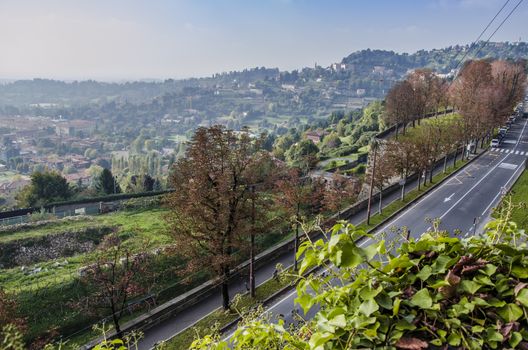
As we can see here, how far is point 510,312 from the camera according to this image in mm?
1968

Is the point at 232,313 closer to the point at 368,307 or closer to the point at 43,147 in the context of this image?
the point at 368,307

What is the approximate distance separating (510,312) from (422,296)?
450mm

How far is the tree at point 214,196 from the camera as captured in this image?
653 inches

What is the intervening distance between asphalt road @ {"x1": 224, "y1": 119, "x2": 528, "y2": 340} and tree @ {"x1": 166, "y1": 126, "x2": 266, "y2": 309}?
405 cm

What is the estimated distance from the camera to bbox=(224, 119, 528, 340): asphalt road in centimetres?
2356

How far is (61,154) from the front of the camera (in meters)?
147

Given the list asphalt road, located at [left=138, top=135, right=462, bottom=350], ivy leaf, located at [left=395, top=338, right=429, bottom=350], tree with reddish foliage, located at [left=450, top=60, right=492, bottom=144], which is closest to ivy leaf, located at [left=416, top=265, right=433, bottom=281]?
ivy leaf, located at [left=395, top=338, right=429, bottom=350]

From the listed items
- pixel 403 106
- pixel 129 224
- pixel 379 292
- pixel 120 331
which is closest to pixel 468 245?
pixel 379 292

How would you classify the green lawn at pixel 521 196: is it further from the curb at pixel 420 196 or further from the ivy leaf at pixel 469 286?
the ivy leaf at pixel 469 286

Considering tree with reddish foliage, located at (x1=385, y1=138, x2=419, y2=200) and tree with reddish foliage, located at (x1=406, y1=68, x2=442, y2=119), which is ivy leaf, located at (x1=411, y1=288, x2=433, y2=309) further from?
tree with reddish foliage, located at (x1=406, y1=68, x2=442, y2=119)

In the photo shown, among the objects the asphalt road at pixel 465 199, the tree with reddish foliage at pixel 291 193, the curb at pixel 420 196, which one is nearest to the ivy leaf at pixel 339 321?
the asphalt road at pixel 465 199

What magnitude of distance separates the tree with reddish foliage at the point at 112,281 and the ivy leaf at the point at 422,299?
576 inches

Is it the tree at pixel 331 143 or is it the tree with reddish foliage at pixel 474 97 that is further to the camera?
the tree at pixel 331 143

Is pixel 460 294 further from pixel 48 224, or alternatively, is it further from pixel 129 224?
pixel 48 224
